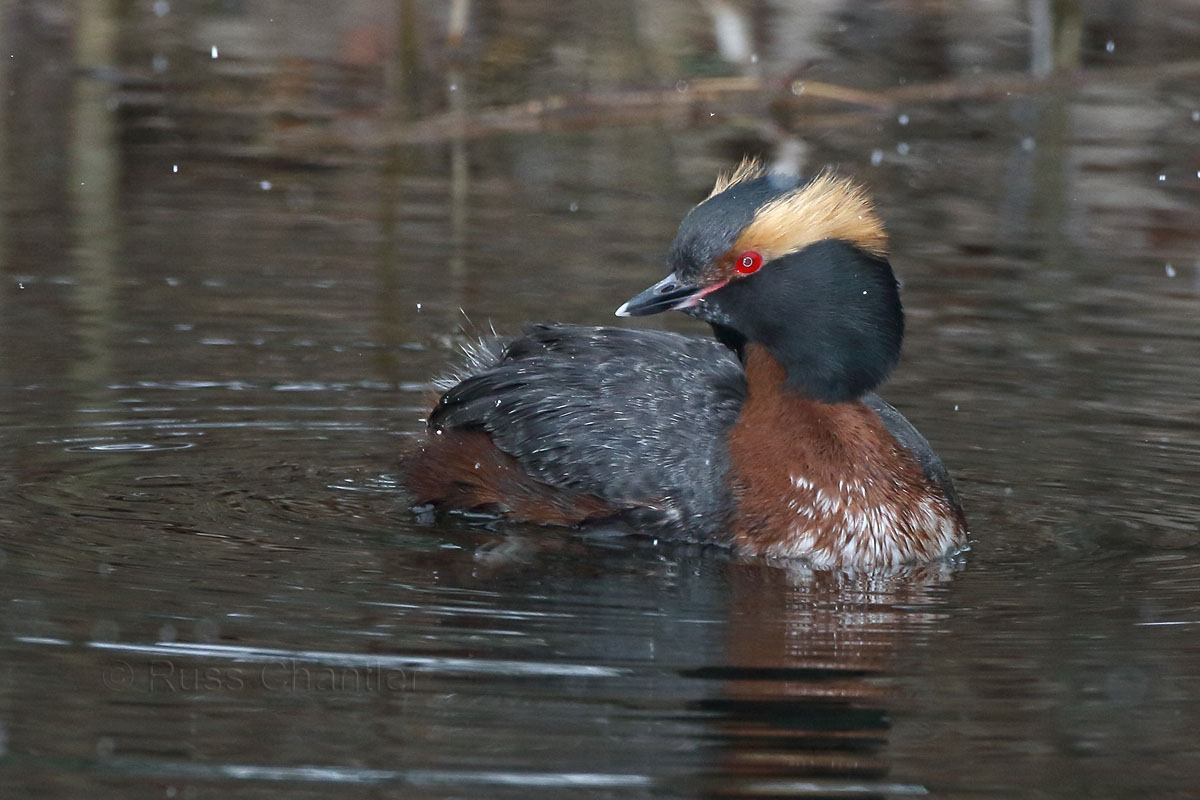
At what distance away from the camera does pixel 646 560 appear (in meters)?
6.08

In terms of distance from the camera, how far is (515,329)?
883cm

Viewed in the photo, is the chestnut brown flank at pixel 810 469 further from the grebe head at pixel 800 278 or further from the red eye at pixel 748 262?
the red eye at pixel 748 262

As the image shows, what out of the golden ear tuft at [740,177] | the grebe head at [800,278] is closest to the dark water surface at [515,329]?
the grebe head at [800,278]

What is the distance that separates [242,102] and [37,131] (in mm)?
1862

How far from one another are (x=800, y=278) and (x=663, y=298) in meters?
0.47

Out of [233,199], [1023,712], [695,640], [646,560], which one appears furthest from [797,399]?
[233,199]

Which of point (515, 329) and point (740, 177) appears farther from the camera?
point (515, 329)

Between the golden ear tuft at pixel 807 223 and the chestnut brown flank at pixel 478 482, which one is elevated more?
the golden ear tuft at pixel 807 223

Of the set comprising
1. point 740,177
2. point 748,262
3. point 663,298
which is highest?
point 740,177

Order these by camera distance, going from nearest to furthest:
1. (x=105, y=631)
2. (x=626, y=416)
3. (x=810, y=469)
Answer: (x=105, y=631), (x=810, y=469), (x=626, y=416)

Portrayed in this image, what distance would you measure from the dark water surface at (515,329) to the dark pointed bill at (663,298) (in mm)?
782

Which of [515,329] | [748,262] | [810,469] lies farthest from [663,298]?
[515,329]

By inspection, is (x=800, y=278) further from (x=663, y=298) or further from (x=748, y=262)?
(x=663, y=298)

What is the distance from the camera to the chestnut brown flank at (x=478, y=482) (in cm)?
645
